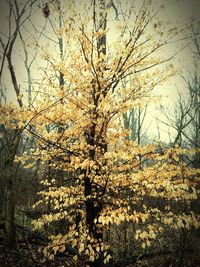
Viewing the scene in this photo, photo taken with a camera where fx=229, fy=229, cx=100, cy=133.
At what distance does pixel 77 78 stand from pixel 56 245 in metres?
3.75

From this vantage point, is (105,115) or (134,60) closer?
(105,115)

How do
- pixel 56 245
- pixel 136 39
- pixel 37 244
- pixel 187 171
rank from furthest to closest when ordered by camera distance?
pixel 37 244
pixel 136 39
pixel 56 245
pixel 187 171

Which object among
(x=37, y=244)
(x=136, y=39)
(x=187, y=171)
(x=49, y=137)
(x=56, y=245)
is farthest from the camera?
(x=37, y=244)

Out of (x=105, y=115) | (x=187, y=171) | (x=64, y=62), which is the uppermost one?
(x=64, y=62)

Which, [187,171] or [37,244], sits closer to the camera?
[187,171]

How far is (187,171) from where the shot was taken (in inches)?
152

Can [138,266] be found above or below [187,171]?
below

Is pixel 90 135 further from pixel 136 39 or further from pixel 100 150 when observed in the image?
pixel 136 39

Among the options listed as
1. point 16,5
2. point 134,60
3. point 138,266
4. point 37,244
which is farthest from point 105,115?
point 138,266

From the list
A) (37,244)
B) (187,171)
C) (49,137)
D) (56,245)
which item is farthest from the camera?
(37,244)

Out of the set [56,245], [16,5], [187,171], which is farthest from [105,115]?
[56,245]

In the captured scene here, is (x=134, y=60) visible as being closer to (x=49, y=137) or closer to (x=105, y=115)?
(x=105, y=115)

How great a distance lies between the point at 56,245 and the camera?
15.9 ft

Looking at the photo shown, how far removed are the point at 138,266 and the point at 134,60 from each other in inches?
249
